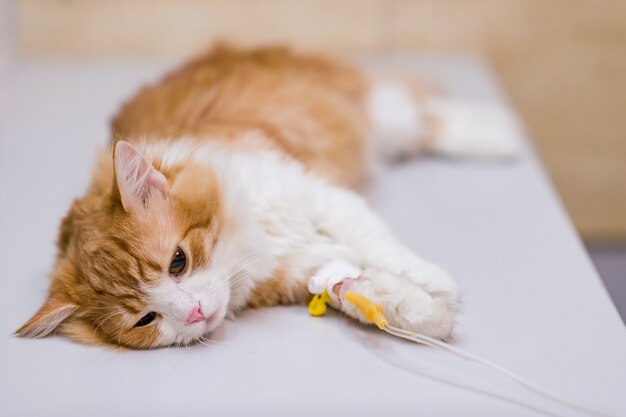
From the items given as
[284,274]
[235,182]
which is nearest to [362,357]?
[284,274]

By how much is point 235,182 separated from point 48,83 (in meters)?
1.35

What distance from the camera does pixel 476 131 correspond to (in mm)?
2133

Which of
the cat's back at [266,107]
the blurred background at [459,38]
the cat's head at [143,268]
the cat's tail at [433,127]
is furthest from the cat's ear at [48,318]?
the blurred background at [459,38]

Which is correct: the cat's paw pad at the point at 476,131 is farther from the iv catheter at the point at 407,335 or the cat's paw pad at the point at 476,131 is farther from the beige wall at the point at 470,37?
the iv catheter at the point at 407,335

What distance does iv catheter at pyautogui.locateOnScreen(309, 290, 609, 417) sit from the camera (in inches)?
45.3

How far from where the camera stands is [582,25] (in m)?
2.69

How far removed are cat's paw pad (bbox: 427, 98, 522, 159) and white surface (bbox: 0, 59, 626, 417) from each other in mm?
168

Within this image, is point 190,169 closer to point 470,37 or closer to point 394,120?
point 394,120

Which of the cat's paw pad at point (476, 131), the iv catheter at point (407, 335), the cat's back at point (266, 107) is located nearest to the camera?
the iv catheter at point (407, 335)

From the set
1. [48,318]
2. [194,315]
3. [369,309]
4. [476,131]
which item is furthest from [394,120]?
[48,318]

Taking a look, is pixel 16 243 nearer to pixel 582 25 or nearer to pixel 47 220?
pixel 47 220

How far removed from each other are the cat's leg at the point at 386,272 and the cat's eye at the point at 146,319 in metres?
0.33

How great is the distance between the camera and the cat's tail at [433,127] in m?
2.10

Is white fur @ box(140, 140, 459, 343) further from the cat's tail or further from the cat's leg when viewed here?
the cat's tail
